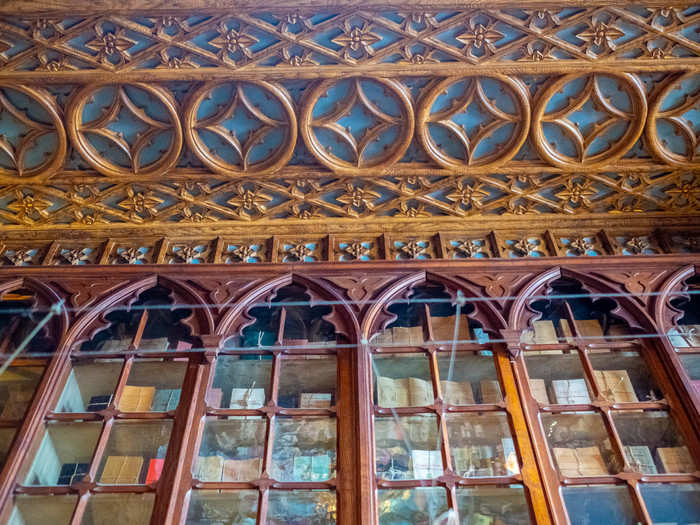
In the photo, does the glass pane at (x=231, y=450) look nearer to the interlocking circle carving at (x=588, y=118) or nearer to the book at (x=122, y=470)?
the book at (x=122, y=470)

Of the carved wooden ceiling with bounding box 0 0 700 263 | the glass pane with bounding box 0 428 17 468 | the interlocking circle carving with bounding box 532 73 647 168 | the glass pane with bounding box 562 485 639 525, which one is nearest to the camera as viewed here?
the glass pane with bounding box 562 485 639 525

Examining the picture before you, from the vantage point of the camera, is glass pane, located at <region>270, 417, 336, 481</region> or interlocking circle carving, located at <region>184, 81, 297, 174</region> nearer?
glass pane, located at <region>270, 417, 336, 481</region>

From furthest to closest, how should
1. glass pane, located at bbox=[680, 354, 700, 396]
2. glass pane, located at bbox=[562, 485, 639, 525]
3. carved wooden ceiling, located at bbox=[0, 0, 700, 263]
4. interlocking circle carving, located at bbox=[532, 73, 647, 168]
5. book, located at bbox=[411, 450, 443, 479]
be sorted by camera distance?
1. interlocking circle carving, located at bbox=[532, 73, 647, 168]
2. carved wooden ceiling, located at bbox=[0, 0, 700, 263]
3. glass pane, located at bbox=[680, 354, 700, 396]
4. book, located at bbox=[411, 450, 443, 479]
5. glass pane, located at bbox=[562, 485, 639, 525]

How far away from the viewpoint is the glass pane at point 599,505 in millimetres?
2625

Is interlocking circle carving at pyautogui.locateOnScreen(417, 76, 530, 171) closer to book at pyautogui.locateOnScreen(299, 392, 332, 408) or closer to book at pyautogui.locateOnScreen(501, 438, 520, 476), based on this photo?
book at pyautogui.locateOnScreen(299, 392, 332, 408)

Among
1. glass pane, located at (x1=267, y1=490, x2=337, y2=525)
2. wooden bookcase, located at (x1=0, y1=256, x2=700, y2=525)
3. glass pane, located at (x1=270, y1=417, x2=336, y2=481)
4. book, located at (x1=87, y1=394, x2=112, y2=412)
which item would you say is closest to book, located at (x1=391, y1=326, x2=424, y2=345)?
wooden bookcase, located at (x1=0, y1=256, x2=700, y2=525)

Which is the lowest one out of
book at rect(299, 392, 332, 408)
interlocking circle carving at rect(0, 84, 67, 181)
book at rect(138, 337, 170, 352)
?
book at rect(299, 392, 332, 408)

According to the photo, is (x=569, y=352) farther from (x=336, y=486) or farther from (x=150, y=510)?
(x=150, y=510)

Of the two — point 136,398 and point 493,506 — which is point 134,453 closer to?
point 136,398

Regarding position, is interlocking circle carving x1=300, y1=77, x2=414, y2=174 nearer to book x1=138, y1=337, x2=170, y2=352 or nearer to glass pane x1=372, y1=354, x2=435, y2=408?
glass pane x1=372, y1=354, x2=435, y2=408

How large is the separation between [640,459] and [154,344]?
7.65 ft

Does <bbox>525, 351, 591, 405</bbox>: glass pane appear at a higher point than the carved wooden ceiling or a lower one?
lower

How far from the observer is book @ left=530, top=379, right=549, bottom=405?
10.2ft

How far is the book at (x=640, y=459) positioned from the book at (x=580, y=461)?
124mm
